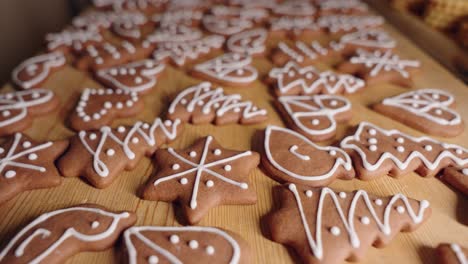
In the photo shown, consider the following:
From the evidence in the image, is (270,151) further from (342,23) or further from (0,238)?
(342,23)

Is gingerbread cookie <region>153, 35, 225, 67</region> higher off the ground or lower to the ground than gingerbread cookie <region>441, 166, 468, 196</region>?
higher

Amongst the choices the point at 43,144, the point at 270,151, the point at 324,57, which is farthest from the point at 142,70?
the point at 324,57

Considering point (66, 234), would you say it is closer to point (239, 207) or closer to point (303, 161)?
point (239, 207)

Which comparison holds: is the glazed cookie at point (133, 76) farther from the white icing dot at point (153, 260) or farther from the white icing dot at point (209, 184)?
the white icing dot at point (153, 260)

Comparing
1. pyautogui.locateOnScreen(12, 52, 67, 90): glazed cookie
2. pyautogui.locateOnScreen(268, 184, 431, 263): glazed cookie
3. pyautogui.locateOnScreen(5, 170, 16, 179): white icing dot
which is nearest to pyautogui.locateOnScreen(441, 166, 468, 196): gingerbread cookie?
pyautogui.locateOnScreen(268, 184, 431, 263): glazed cookie

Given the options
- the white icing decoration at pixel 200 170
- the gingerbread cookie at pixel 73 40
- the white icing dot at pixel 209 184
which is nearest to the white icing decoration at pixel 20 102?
the gingerbread cookie at pixel 73 40

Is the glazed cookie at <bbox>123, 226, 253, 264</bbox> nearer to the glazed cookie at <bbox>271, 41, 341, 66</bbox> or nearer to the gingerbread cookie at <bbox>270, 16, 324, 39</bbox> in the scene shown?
the glazed cookie at <bbox>271, 41, 341, 66</bbox>
